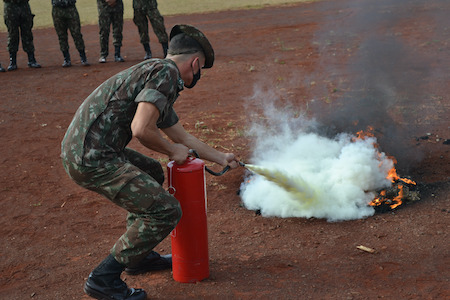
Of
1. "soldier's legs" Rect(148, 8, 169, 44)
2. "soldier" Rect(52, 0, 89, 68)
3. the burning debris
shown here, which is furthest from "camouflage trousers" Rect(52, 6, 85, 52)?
the burning debris

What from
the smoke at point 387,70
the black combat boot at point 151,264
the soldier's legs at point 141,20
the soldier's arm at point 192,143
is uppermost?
the soldier's legs at point 141,20

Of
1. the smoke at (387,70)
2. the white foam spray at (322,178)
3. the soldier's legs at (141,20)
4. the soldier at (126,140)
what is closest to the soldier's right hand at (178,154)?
the soldier at (126,140)

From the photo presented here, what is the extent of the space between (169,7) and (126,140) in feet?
69.2

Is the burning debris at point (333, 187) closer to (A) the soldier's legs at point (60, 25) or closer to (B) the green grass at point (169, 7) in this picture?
(A) the soldier's legs at point (60, 25)

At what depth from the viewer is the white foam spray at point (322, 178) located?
5.11m

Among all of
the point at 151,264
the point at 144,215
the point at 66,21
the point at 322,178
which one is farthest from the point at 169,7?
the point at 144,215

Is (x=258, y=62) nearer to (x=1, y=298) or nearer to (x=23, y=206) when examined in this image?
(x=23, y=206)

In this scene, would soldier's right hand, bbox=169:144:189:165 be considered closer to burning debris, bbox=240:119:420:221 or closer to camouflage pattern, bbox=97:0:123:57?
burning debris, bbox=240:119:420:221

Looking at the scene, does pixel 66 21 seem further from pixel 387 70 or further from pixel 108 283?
pixel 108 283

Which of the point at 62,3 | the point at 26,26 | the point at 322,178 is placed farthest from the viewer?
the point at 26,26

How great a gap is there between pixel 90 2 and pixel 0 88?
16.1 metres

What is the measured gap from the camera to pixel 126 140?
3.75 m

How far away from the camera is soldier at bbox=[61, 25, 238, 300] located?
11.5 feet

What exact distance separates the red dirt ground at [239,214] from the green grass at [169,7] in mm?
9842
